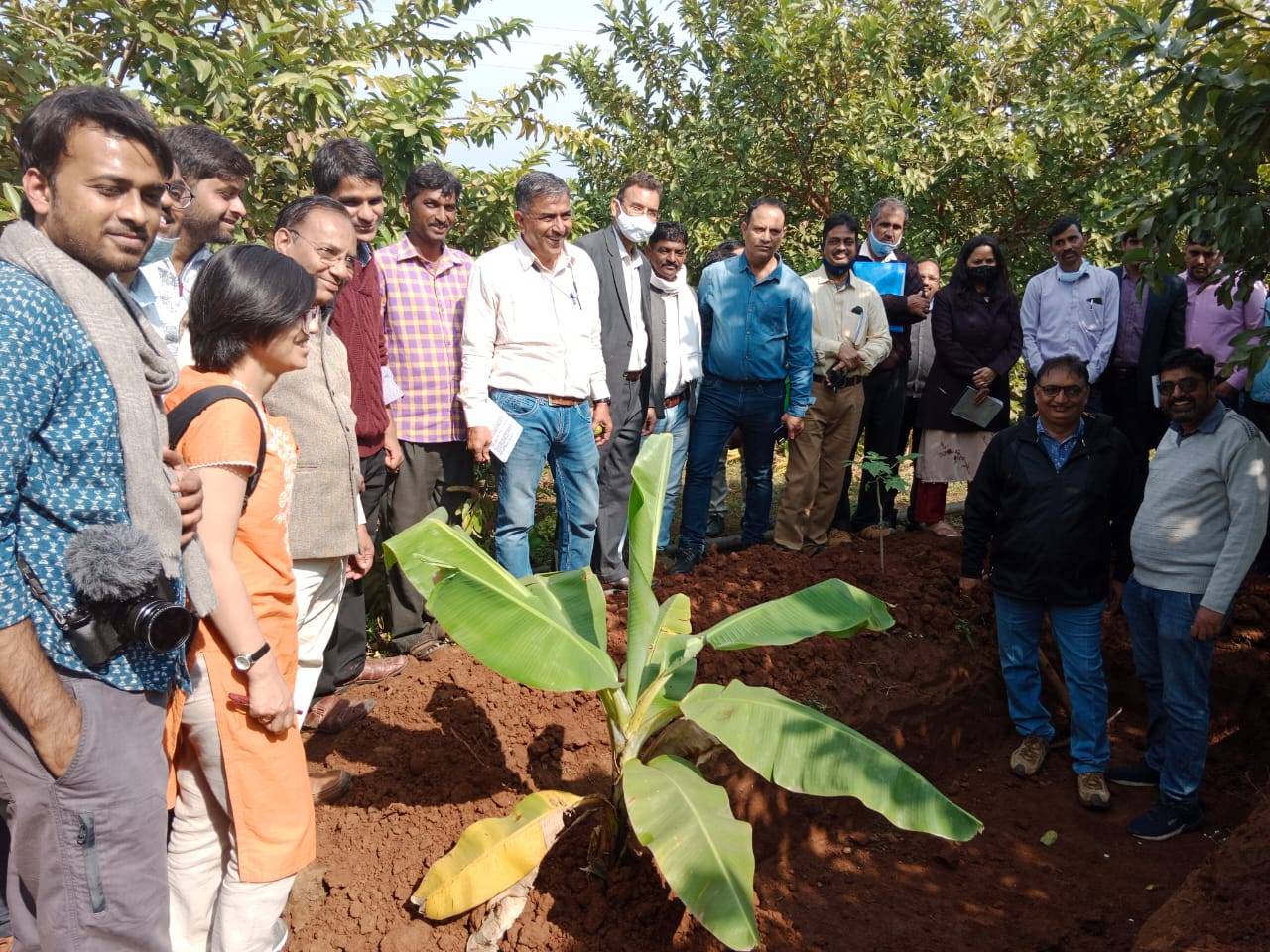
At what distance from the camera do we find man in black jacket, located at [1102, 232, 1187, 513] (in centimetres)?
605

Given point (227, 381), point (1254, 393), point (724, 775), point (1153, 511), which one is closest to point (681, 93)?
point (1254, 393)

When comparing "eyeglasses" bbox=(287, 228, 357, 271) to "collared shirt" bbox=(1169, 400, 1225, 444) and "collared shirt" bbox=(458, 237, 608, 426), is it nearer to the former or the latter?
"collared shirt" bbox=(458, 237, 608, 426)

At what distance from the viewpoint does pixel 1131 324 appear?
6.27 metres

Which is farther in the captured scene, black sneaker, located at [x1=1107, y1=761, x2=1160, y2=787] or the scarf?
black sneaker, located at [x1=1107, y1=761, x2=1160, y2=787]

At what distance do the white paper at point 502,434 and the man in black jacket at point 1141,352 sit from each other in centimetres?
386

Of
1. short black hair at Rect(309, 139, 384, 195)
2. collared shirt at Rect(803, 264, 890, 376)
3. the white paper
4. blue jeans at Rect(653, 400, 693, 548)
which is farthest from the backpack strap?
collared shirt at Rect(803, 264, 890, 376)

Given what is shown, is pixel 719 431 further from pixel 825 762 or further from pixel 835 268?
pixel 825 762

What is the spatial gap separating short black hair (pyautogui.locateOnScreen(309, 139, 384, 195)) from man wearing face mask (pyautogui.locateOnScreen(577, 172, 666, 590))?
153 centimetres

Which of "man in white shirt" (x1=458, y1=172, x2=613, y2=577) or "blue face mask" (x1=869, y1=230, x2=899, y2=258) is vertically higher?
"blue face mask" (x1=869, y1=230, x2=899, y2=258)

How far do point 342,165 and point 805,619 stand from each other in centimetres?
285

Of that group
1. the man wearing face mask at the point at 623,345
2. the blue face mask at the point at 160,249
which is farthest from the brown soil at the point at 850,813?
the blue face mask at the point at 160,249

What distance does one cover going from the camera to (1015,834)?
454cm

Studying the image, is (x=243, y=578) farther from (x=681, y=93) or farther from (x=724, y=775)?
(x=681, y=93)

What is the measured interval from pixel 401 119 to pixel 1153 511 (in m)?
4.21
